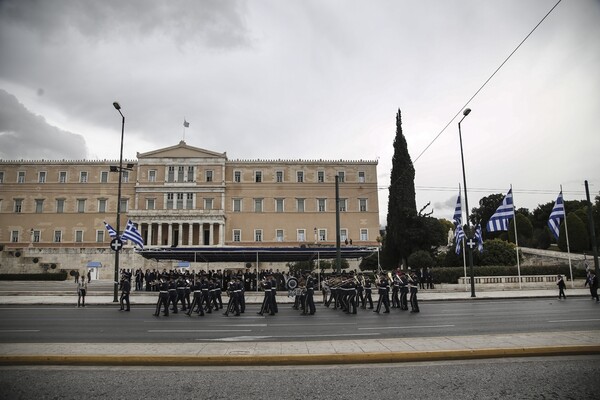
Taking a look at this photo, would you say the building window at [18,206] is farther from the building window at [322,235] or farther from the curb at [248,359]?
the curb at [248,359]

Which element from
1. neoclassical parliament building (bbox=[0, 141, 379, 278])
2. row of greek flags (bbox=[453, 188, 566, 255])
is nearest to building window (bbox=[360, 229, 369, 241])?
neoclassical parliament building (bbox=[0, 141, 379, 278])

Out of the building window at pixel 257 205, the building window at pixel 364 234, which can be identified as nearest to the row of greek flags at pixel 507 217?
the building window at pixel 364 234

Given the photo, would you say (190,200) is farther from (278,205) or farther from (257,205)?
(278,205)

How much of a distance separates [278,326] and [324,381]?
669 cm

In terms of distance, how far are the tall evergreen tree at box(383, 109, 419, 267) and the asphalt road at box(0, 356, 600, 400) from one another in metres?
35.1

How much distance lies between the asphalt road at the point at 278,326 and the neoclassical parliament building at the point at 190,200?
165 feet

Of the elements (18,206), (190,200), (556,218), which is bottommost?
(556,218)

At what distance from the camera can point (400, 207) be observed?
4425 cm

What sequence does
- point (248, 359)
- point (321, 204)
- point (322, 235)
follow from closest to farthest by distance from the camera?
point (248, 359) < point (322, 235) < point (321, 204)

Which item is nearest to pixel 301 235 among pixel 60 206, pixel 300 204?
pixel 300 204

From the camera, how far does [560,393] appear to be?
6039 millimetres

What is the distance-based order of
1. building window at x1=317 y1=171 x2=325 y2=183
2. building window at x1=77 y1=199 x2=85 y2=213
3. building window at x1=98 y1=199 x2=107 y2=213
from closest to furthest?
building window at x1=77 y1=199 x2=85 y2=213
building window at x1=98 y1=199 x2=107 y2=213
building window at x1=317 y1=171 x2=325 y2=183

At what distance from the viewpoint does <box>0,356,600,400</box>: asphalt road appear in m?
6.05

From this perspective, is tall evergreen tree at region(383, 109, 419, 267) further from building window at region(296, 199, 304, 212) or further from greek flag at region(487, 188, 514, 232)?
building window at region(296, 199, 304, 212)
